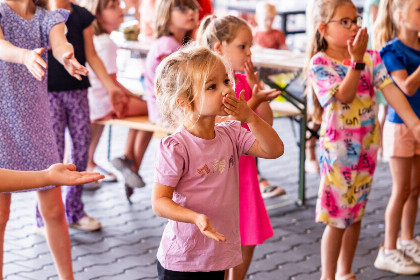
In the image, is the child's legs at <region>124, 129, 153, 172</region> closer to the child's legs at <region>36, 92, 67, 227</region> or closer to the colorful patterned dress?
the child's legs at <region>36, 92, 67, 227</region>

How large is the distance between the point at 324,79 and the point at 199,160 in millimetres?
1064

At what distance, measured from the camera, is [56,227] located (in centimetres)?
309

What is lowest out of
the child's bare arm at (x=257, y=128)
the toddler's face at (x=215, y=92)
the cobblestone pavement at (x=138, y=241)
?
the cobblestone pavement at (x=138, y=241)

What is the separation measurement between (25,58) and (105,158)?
3429 mm

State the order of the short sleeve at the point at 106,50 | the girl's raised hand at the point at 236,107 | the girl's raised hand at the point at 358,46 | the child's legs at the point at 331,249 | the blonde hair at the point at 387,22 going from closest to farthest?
the girl's raised hand at the point at 236,107 < the girl's raised hand at the point at 358,46 < the child's legs at the point at 331,249 < the blonde hair at the point at 387,22 < the short sleeve at the point at 106,50

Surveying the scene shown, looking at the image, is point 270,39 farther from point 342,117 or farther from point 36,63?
point 36,63

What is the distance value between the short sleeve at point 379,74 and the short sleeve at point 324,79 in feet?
0.64

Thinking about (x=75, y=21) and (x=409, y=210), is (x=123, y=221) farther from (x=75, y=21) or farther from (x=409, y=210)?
(x=409, y=210)

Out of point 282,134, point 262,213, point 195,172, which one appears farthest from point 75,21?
point 282,134

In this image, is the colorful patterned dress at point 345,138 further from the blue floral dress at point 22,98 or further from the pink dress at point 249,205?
the blue floral dress at point 22,98

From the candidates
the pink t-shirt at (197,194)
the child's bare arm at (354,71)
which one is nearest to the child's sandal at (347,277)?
the child's bare arm at (354,71)

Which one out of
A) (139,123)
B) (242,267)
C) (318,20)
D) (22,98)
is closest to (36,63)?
(22,98)

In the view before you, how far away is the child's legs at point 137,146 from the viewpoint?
15.9 feet

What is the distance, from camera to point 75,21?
3.99 m
